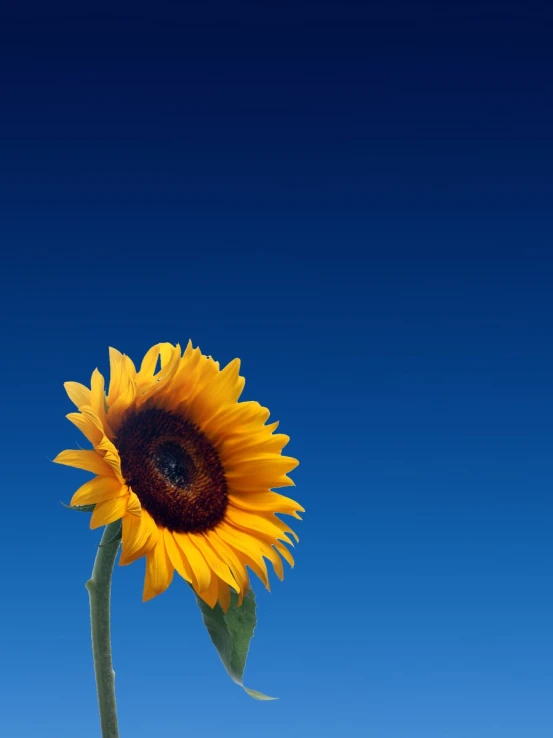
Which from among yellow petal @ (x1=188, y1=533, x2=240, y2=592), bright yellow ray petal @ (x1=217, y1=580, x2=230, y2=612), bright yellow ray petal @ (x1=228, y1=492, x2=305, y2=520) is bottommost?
bright yellow ray petal @ (x1=217, y1=580, x2=230, y2=612)

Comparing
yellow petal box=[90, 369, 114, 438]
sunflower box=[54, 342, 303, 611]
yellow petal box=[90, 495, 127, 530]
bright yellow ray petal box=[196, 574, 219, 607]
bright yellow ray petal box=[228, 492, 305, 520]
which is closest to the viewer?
yellow petal box=[90, 495, 127, 530]

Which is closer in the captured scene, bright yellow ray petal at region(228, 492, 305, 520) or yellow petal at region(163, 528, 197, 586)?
yellow petal at region(163, 528, 197, 586)

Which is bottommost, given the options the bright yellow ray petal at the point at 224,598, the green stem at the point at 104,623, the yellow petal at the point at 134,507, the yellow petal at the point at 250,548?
the green stem at the point at 104,623

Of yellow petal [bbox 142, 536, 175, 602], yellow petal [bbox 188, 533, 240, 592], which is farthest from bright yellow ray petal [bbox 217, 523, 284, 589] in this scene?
yellow petal [bbox 142, 536, 175, 602]

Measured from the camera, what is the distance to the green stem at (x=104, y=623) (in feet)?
10.3

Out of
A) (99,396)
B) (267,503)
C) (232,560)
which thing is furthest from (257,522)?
(99,396)

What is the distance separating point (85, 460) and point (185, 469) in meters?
0.63

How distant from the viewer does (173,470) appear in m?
3.59

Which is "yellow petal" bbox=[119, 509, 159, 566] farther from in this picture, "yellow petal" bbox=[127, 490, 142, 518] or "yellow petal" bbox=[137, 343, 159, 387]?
"yellow petal" bbox=[137, 343, 159, 387]

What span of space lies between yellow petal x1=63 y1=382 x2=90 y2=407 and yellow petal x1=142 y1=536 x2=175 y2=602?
58cm

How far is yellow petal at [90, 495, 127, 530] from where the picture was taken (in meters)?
3.01

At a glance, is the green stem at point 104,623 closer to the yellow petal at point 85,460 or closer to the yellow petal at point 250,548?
the yellow petal at point 85,460

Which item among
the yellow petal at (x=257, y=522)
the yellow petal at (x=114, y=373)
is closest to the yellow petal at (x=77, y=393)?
the yellow petal at (x=114, y=373)

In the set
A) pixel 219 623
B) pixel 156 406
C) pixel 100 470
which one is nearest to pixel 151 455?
pixel 156 406
